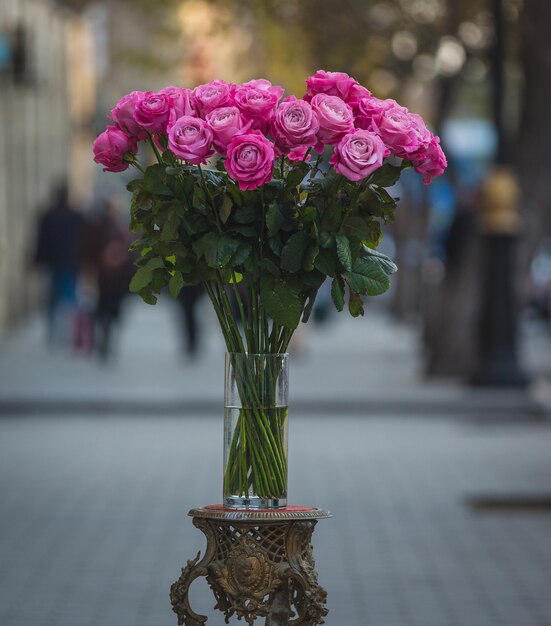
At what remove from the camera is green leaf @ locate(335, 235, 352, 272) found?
502 cm

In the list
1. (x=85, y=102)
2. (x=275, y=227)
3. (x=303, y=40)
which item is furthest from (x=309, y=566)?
(x=85, y=102)

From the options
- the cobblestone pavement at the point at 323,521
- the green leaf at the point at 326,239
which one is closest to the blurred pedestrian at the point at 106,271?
the cobblestone pavement at the point at 323,521

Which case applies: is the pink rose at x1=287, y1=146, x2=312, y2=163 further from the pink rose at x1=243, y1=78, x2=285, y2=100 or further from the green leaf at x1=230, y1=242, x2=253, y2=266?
the green leaf at x1=230, y1=242, x2=253, y2=266

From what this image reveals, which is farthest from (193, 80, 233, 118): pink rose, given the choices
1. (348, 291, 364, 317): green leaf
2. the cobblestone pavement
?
the cobblestone pavement

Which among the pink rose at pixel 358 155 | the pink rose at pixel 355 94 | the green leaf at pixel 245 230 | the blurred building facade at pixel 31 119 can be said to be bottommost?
the green leaf at pixel 245 230

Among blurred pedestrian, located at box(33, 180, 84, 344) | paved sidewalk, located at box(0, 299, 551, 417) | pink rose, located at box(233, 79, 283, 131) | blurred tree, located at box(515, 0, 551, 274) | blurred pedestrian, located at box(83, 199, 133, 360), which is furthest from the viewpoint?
blurred pedestrian, located at box(33, 180, 84, 344)

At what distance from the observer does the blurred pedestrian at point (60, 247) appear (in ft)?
81.1

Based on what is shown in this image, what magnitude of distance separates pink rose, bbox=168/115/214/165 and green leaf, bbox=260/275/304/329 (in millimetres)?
395

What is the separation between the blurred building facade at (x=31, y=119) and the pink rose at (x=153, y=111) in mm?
18975

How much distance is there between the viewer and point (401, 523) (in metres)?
10.5

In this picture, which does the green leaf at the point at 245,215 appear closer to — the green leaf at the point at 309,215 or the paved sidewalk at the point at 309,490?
the green leaf at the point at 309,215

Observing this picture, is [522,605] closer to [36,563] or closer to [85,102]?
[36,563]

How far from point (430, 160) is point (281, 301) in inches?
21.8

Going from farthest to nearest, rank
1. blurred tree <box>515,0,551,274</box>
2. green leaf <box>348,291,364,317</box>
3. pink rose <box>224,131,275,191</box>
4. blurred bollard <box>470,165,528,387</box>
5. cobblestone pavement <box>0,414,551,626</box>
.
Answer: blurred tree <box>515,0,551,274</box>
blurred bollard <box>470,165,528,387</box>
cobblestone pavement <box>0,414,551,626</box>
green leaf <box>348,291,364,317</box>
pink rose <box>224,131,275,191</box>
